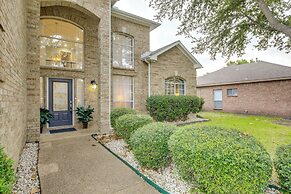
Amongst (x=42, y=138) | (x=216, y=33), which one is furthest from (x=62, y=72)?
(x=216, y=33)

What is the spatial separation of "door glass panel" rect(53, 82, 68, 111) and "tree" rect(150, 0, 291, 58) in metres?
6.43

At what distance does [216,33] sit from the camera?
340 inches

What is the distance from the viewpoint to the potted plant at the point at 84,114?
300 inches

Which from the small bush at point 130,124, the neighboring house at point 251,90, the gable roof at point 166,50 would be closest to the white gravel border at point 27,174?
the small bush at point 130,124

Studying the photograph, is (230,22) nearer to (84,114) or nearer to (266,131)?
(266,131)

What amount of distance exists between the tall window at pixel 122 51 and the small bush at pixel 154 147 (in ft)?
21.8

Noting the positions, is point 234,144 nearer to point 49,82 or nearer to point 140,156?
point 140,156

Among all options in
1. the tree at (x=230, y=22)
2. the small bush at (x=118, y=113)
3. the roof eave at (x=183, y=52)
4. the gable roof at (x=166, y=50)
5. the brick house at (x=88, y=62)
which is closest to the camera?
the brick house at (x=88, y=62)

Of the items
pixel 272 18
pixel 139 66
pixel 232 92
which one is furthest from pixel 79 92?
pixel 232 92

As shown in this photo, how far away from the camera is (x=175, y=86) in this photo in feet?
37.0

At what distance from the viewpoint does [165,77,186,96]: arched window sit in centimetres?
1090

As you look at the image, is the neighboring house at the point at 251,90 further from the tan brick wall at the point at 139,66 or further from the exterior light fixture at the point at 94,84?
the exterior light fixture at the point at 94,84

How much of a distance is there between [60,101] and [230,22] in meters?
10.2

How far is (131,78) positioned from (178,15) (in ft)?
14.8
